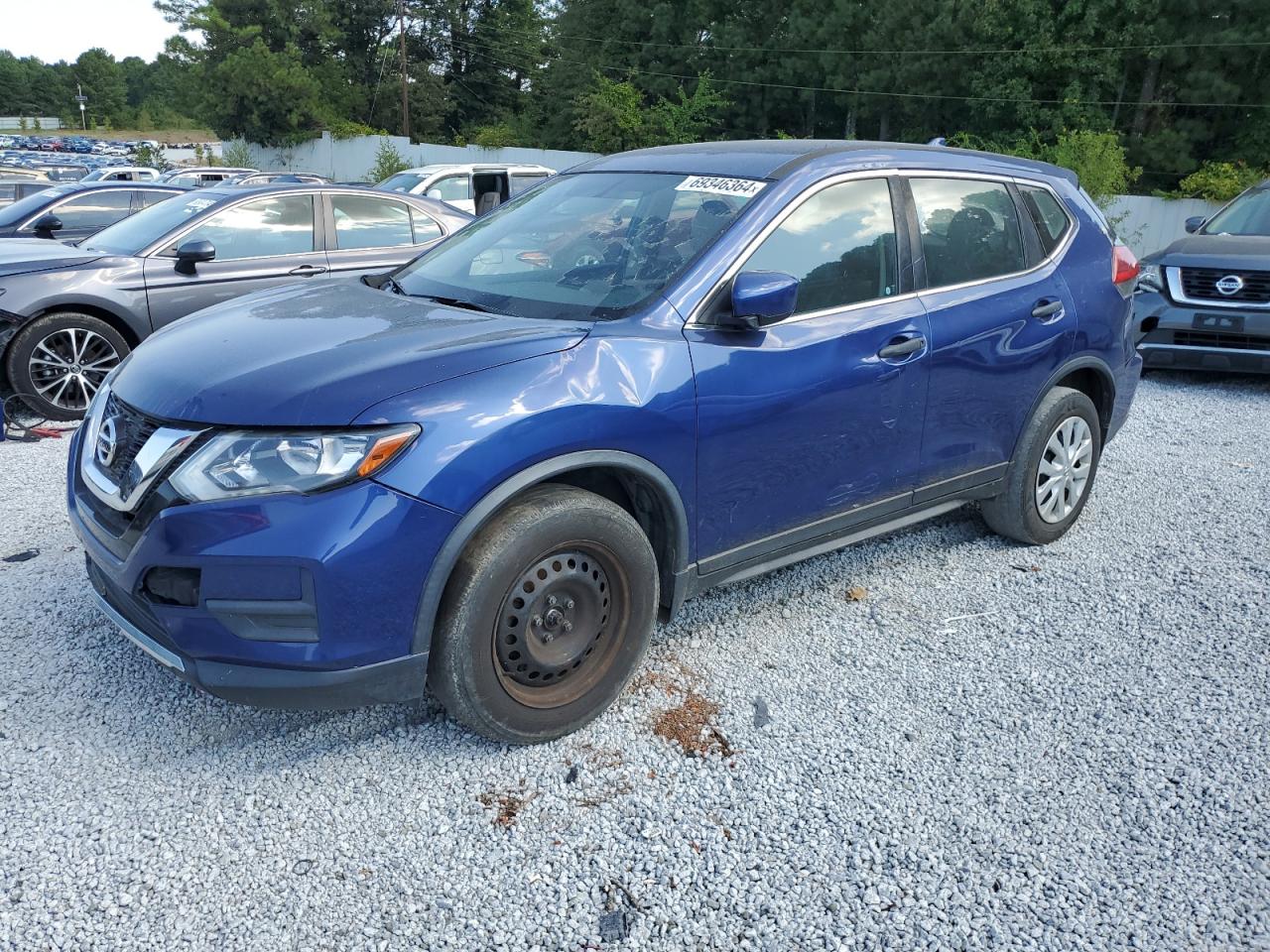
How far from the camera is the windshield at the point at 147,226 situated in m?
7.30

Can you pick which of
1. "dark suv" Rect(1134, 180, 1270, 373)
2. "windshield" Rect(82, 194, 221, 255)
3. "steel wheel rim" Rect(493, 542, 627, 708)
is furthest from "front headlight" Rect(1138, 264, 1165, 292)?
"windshield" Rect(82, 194, 221, 255)

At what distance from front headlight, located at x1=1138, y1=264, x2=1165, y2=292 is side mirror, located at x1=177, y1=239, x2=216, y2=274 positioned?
751 centimetres

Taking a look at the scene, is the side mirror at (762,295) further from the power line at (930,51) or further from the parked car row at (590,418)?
the power line at (930,51)

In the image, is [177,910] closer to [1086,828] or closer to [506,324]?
[506,324]

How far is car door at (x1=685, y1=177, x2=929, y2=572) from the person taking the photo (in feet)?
10.8

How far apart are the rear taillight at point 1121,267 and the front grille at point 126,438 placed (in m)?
4.24

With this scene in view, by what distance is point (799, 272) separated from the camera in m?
3.53

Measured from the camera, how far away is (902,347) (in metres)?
3.74

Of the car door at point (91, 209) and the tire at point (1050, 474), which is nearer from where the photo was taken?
the tire at point (1050, 474)

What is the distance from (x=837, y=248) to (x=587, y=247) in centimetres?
92

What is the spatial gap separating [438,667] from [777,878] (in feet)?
3.59

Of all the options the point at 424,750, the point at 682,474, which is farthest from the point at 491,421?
the point at 424,750

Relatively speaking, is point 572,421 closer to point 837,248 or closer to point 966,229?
point 837,248

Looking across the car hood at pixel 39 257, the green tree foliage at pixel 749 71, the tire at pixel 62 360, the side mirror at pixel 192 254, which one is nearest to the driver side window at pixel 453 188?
the car hood at pixel 39 257
